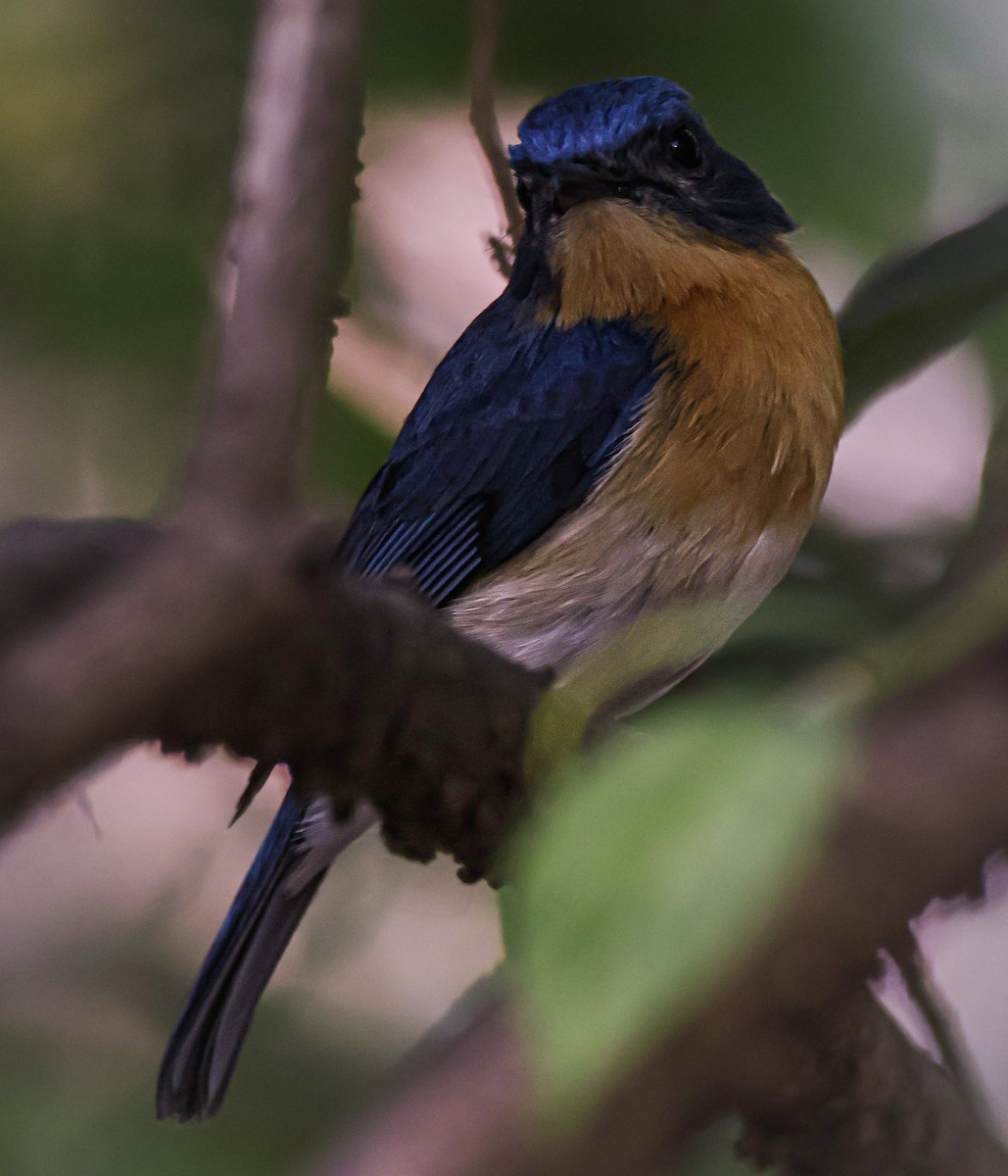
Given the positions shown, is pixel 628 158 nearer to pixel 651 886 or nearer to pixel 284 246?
pixel 284 246

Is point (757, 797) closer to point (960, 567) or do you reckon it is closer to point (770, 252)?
point (960, 567)

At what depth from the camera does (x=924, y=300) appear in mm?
1814

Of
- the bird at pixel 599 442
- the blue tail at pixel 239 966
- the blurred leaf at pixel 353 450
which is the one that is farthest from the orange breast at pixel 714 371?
the blue tail at pixel 239 966

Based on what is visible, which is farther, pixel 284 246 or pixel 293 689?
pixel 293 689

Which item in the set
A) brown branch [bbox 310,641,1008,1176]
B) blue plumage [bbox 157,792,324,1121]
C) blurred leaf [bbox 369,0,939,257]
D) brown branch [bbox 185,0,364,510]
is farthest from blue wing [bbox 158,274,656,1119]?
brown branch [bbox 310,641,1008,1176]

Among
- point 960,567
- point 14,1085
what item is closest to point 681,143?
point 960,567

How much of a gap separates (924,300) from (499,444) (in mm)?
771

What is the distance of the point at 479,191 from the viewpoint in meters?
2.69

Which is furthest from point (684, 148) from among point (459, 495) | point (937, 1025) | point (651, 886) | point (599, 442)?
point (651, 886)

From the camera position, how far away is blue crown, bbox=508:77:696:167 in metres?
2.18

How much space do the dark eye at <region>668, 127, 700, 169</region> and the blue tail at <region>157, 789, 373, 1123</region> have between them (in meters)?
1.18

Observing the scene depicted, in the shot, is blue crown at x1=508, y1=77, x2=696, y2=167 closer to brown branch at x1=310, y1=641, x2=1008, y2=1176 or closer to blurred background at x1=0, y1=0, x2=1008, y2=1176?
blurred background at x1=0, y1=0, x2=1008, y2=1176

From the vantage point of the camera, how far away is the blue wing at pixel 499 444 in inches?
88.2

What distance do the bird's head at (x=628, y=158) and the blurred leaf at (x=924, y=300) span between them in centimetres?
42
